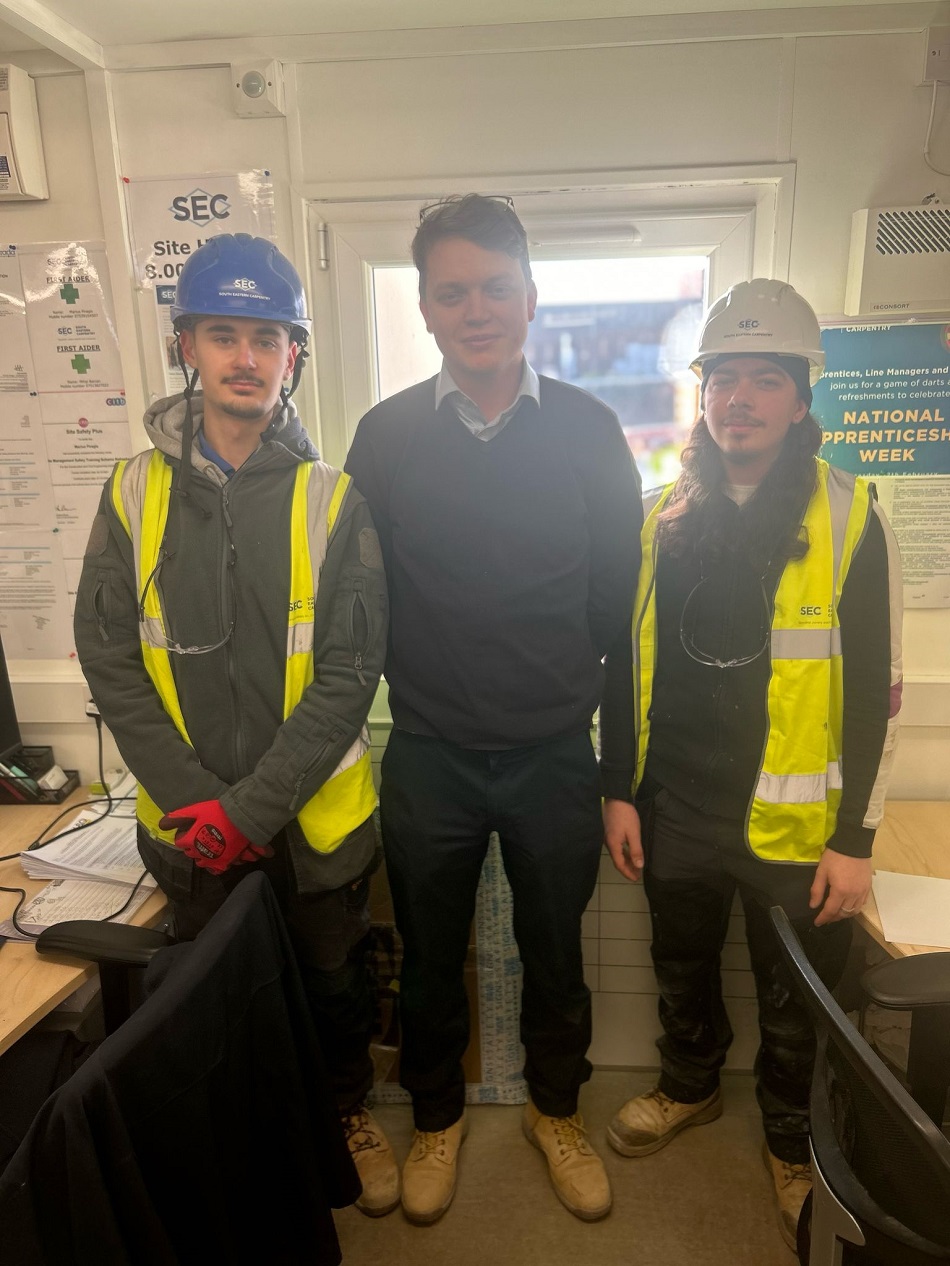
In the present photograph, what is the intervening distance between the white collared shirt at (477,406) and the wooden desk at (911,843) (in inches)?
46.6

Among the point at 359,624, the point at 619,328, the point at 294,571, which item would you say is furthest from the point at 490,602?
the point at 619,328

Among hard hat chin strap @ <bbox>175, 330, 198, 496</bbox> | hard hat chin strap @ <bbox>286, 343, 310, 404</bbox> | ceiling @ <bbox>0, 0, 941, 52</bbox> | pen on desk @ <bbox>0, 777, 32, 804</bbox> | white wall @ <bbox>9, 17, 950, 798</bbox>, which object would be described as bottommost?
pen on desk @ <bbox>0, 777, 32, 804</bbox>

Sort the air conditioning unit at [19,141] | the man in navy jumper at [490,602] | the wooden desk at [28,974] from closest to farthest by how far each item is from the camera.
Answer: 1. the wooden desk at [28,974]
2. the man in navy jumper at [490,602]
3. the air conditioning unit at [19,141]

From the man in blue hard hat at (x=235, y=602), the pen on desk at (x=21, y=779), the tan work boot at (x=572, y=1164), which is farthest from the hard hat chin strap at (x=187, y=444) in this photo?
the tan work boot at (x=572, y=1164)

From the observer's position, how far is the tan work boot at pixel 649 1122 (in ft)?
6.05

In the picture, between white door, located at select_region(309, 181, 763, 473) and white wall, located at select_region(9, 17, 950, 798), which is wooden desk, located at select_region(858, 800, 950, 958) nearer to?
white door, located at select_region(309, 181, 763, 473)

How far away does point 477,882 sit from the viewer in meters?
1.66

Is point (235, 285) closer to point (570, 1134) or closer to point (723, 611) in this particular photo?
point (723, 611)

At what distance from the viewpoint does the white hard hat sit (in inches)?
56.3

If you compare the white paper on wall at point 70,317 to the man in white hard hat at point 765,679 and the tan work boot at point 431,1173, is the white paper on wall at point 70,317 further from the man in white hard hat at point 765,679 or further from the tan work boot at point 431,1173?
the tan work boot at point 431,1173

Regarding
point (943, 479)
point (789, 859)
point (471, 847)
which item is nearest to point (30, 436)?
point (471, 847)

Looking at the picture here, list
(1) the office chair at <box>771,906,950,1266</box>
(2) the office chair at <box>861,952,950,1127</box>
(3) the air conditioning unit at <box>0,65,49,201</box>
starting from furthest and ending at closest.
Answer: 1. (3) the air conditioning unit at <box>0,65,49,201</box>
2. (2) the office chair at <box>861,952,950,1127</box>
3. (1) the office chair at <box>771,906,950,1266</box>

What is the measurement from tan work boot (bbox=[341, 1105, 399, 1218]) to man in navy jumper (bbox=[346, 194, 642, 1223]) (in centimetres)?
9

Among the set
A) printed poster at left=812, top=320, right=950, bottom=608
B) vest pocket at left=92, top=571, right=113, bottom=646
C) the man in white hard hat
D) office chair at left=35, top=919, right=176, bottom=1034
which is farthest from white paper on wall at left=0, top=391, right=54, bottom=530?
printed poster at left=812, top=320, right=950, bottom=608
